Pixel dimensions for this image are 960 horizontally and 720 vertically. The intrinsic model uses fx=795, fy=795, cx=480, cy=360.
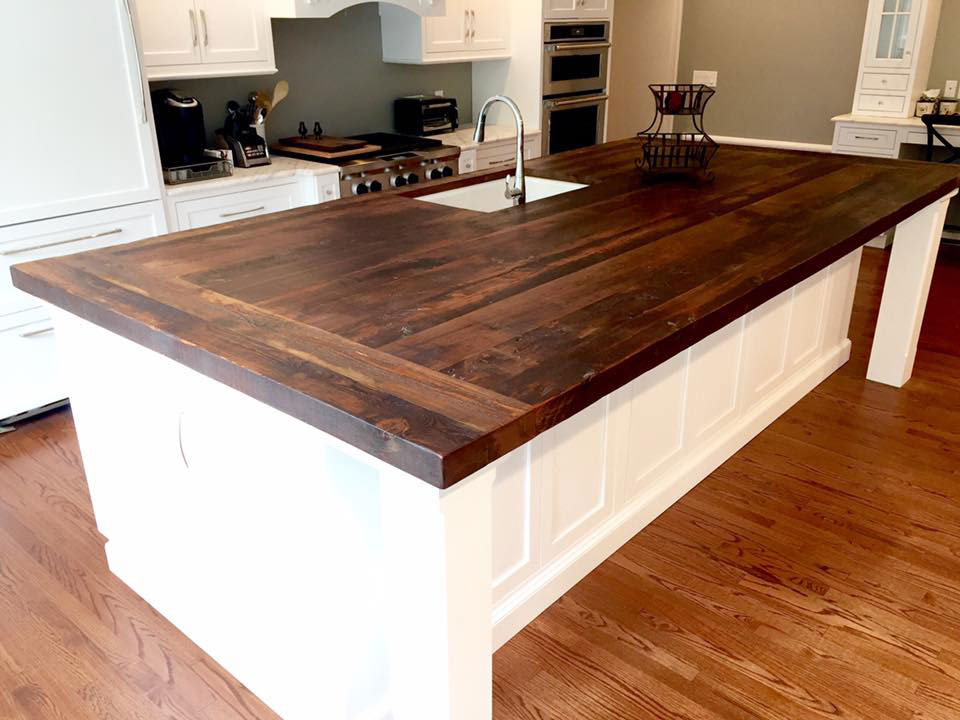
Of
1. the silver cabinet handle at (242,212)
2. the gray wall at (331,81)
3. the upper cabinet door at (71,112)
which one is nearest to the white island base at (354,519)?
the upper cabinet door at (71,112)

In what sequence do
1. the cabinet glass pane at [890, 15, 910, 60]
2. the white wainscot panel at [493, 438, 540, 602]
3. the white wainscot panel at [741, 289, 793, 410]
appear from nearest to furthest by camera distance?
1. the white wainscot panel at [493, 438, 540, 602]
2. the white wainscot panel at [741, 289, 793, 410]
3. the cabinet glass pane at [890, 15, 910, 60]

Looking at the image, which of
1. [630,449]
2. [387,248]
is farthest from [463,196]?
[630,449]

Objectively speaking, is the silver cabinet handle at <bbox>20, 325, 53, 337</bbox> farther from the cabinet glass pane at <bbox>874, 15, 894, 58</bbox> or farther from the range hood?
the cabinet glass pane at <bbox>874, 15, 894, 58</bbox>

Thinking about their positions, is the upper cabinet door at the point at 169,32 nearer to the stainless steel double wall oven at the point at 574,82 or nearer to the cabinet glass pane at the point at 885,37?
Answer: the stainless steel double wall oven at the point at 574,82

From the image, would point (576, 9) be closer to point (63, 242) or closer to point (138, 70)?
point (138, 70)

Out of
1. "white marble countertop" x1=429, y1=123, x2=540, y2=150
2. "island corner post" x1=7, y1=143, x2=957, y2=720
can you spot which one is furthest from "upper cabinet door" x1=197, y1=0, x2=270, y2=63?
"island corner post" x1=7, y1=143, x2=957, y2=720

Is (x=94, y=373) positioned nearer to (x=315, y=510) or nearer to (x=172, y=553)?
(x=172, y=553)

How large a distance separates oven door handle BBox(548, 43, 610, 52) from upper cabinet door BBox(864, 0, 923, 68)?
1.66m

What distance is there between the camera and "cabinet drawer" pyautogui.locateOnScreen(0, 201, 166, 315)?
9.32 ft

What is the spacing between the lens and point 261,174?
3523 mm

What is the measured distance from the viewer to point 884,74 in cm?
502

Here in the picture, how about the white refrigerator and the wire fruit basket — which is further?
the white refrigerator

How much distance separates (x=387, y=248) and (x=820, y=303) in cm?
185

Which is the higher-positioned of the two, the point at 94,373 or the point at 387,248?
the point at 387,248
